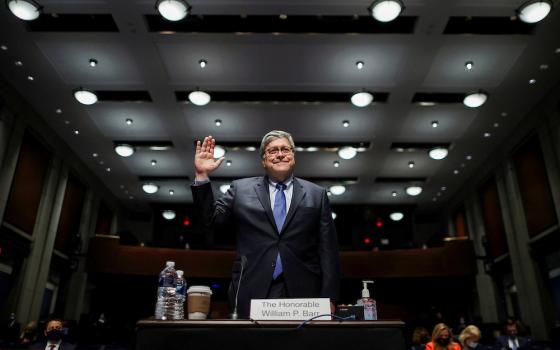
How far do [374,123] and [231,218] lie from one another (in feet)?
27.4

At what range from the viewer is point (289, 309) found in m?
1.44

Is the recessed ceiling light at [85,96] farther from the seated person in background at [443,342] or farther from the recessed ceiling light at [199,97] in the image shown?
the seated person in background at [443,342]

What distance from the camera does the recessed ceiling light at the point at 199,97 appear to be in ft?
28.6

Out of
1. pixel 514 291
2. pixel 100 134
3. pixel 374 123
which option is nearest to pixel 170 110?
pixel 100 134

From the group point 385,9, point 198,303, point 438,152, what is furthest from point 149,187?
point 198,303

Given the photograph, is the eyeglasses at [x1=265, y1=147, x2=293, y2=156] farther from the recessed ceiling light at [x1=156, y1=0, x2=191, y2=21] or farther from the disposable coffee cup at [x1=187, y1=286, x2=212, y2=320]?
the recessed ceiling light at [x1=156, y1=0, x2=191, y2=21]

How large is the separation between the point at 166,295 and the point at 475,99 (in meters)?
8.56

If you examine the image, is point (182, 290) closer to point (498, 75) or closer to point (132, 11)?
point (132, 11)

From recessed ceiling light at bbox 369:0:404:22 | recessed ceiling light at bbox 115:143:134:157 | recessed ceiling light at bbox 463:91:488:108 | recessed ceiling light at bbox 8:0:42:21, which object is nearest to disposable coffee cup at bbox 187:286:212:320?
recessed ceiling light at bbox 369:0:404:22

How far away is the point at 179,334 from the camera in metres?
1.36

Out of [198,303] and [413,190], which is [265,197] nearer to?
[198,303]

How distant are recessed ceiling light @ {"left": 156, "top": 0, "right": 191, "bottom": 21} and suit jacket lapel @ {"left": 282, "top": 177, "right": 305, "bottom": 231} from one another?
5149mm

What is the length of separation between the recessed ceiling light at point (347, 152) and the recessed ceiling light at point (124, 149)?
5309 mm

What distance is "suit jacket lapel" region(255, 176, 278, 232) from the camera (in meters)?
2.11
